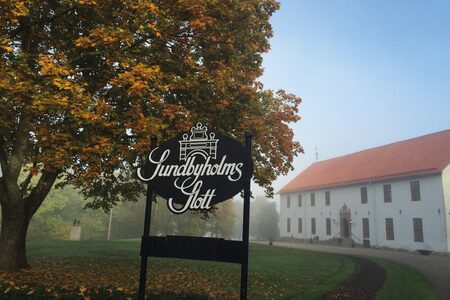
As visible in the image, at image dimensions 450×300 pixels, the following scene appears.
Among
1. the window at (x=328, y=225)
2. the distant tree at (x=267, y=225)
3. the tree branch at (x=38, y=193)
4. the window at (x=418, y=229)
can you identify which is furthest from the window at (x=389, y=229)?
the distant tree at (x=267, y=225)

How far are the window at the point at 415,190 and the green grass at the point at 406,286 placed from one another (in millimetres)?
19381

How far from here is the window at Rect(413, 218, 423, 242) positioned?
3625cm

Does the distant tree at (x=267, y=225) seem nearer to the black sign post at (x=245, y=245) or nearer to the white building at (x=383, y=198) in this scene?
the white building at (x=383, y=198)

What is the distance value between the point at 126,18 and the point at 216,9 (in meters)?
3.26

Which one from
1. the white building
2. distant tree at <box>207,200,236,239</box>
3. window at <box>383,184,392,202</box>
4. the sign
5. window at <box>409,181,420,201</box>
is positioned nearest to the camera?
the sign

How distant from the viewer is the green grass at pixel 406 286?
13.0 meters

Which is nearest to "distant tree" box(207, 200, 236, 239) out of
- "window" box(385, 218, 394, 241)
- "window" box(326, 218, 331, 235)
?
"window" box(326, 218, 331, 235)

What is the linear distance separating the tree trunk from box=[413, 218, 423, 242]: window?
3421cm

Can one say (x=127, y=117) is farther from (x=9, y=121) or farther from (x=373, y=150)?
(x=373, y=150)

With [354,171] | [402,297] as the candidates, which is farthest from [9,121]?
[354,171]

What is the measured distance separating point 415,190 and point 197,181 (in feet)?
118

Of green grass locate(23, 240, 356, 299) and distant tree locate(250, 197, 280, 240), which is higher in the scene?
distant tree locate(250, 197, 280, 240)

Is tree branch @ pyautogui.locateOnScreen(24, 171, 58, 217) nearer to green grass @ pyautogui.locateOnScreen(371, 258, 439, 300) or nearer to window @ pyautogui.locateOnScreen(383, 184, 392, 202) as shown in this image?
green grass @ pyautogui.locateOnScreen(371, 258, 439, 300)

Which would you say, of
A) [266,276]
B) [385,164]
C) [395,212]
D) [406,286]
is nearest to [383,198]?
[395,212]
